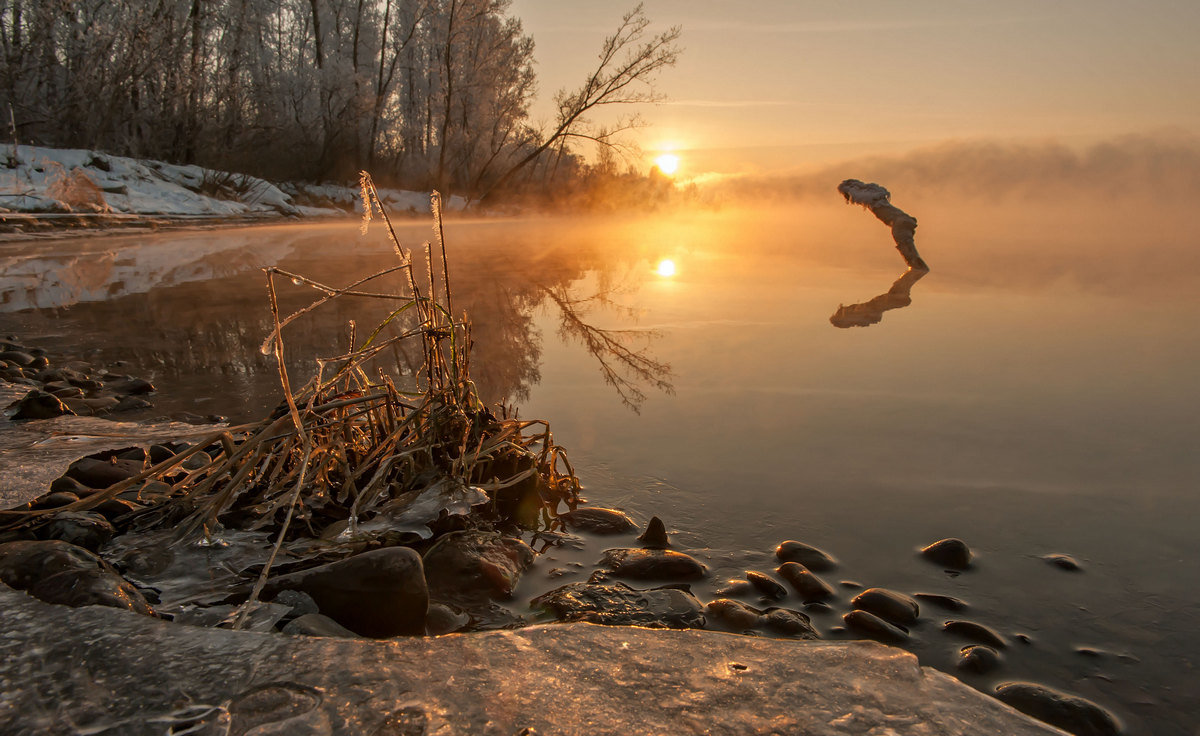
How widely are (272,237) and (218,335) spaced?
31.5 ft

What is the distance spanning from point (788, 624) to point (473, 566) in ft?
2.79

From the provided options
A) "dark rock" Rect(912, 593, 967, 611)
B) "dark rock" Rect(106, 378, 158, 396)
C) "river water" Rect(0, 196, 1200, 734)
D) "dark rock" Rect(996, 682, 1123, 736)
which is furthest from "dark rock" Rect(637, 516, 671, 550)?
"dark rock" Rect(106, 378, 158, 396)

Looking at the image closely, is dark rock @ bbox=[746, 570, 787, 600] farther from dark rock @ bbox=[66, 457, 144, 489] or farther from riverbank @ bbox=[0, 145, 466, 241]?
riverbank @ bbox=[0, 145, 466, 241]

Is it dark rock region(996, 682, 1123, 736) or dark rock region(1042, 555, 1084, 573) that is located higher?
dark rock region(1042, 555, 1084, 573)

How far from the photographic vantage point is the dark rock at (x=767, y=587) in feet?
6.55

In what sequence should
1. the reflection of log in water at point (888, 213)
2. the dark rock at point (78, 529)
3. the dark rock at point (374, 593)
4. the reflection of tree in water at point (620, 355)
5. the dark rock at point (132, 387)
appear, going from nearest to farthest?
the dark rock at point (374, 593), the dark rock at point (78, 529), the dark rock at point (132, 387), the reflection of tree in water at point (620, 355), the reflection of log in water at point (888, 213)

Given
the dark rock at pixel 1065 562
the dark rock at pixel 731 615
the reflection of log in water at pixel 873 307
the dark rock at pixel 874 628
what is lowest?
the dark rock at pixel 731 615

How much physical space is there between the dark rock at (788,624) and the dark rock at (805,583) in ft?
0.38

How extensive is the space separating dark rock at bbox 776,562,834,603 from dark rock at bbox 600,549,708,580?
0.76 ft

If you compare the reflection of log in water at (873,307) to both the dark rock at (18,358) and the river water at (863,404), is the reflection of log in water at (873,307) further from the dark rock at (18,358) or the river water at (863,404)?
the dark rock at (18,358)

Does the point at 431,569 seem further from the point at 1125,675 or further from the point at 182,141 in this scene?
the point at 182,141

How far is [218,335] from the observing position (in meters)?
5.47

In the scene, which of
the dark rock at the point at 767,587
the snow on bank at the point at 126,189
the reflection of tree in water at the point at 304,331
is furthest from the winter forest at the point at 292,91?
the dark rock at the point at 767,587

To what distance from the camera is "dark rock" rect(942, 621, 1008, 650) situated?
1799 millimetres
